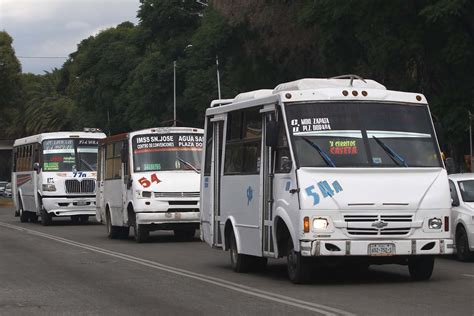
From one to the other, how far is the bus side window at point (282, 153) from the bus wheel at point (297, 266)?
3.31 feet

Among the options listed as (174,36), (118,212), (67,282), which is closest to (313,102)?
(67,282)

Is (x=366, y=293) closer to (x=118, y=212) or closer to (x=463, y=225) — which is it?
(x=463, y=225)

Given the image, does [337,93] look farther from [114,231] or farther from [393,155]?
[114,231]

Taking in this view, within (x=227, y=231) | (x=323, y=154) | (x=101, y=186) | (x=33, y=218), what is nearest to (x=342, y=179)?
(x=323, y=154)

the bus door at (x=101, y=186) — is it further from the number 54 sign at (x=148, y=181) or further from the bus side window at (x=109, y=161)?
the number 54 sign at (x=148, y=181)

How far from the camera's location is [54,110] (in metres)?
111

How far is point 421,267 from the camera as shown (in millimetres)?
14977

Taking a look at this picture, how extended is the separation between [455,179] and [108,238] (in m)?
11.2

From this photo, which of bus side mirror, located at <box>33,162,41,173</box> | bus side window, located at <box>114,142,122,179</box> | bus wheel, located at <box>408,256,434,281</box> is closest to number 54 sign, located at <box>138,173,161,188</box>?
bus side window, located at <box>114,142,122,179</box>

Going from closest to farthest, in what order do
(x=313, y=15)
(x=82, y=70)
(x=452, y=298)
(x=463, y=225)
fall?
(x=452, y=298), (x=463, y=225), (x=313, y=15), (x=82, y=70)

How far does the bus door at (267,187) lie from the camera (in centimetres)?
1523

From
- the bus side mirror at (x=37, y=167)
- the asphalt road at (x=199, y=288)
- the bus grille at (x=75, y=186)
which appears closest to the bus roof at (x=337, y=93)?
the asphalt road at (x=199, y=288)

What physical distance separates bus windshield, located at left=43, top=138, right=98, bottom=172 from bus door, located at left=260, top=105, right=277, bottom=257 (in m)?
21.3

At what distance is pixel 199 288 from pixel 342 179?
2.44 metres
